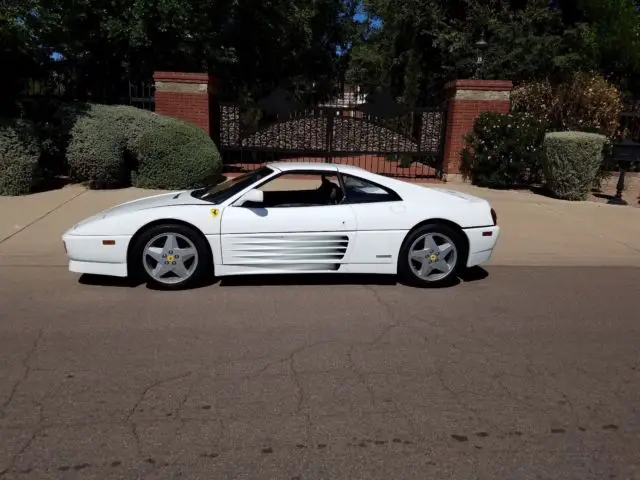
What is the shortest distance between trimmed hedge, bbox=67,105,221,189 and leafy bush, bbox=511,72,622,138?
25.2ft

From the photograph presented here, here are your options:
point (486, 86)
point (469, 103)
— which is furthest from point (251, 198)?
point (486, 86)

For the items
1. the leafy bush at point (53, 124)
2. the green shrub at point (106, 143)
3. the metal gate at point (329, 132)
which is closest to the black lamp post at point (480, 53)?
the metal gate at point (329, 132)

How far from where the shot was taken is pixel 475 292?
611 centimetres

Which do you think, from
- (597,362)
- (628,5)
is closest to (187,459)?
(597,362)

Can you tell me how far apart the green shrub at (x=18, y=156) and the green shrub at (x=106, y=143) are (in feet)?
2.06

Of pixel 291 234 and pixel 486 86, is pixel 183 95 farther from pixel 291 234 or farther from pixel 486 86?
pixel 291 234

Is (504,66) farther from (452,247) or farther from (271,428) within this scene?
(271,428)

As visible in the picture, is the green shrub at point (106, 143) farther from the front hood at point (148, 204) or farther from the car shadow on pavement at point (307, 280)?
the car shadow on pavement at point (307, 280)

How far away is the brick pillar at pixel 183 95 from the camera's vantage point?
44.7 feet

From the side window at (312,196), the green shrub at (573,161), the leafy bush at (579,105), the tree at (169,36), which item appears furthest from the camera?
the leafy bush at (579,105)

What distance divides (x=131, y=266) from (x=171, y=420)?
104 inches

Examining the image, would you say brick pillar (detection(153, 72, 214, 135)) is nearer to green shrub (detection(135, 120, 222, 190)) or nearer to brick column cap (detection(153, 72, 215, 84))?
brick column cap (detection(153, 72, 215, 84))

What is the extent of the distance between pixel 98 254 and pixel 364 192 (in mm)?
2587

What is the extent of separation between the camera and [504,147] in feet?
42.8
